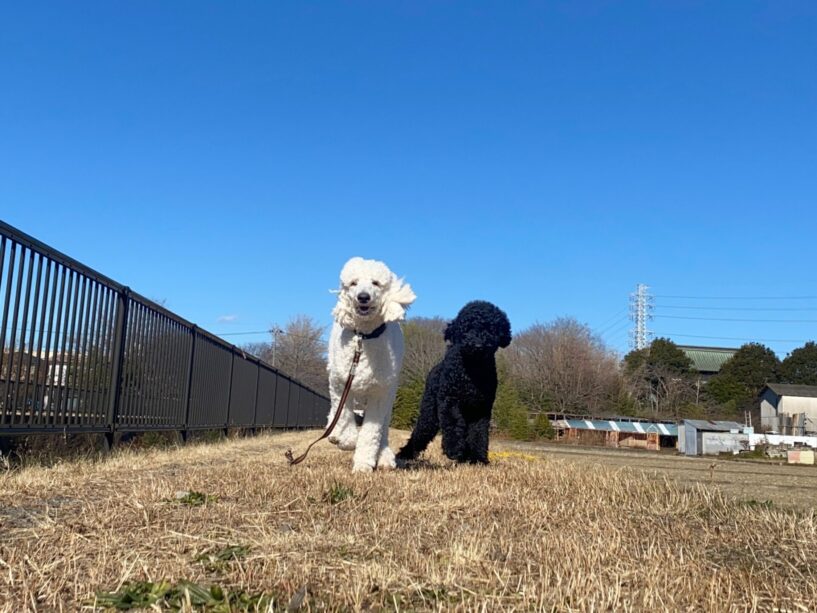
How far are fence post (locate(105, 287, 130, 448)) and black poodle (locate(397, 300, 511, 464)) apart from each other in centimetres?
342

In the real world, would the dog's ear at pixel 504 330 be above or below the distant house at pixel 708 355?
below

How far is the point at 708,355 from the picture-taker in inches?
3297

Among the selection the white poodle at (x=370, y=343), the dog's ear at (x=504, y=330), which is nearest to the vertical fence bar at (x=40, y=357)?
the white poodle at (x=370, y=343)

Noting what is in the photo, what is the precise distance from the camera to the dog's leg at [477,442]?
7297 millimetres

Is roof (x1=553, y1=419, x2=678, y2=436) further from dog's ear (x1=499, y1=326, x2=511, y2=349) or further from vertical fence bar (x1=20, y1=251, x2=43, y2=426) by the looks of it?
vertical fence bar (x1=20, y1=251, x2=43, y2=426)

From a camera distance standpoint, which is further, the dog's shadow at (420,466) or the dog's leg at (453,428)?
the dog's leg at (453,428)

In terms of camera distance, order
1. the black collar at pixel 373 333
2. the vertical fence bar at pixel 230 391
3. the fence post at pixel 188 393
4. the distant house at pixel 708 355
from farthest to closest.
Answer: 1. the distant house at pixel 708 355
2. the vertical fence bar at pixel 230 391
3. the fence post at pixel 188 393
4. the black collar at pixel 373 333

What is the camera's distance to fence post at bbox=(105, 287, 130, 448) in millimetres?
7898

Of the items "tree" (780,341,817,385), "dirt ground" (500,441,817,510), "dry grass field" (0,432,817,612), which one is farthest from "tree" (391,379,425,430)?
"tree" (780,341,817,385)

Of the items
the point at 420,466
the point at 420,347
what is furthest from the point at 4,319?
the point at 420,347

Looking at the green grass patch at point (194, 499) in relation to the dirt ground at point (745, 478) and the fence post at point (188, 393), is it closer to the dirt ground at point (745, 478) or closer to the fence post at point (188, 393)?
the dirt ground at point (745, 478)

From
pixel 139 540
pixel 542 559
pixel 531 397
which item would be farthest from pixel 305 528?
pixel 531 397

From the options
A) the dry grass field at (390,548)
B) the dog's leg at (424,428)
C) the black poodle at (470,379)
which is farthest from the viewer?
the dog's leg at (424,428)

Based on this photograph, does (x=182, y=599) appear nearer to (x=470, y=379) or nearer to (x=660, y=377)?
(x=470, y=379)
